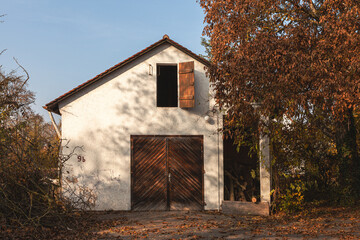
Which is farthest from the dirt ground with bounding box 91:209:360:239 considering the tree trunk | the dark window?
the dark window

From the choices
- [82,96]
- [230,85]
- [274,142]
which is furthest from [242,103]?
[82,96]

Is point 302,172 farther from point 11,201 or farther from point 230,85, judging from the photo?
point 11,201

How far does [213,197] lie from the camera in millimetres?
12828

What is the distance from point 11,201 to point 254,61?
22.6 feet

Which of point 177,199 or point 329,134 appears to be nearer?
point 177,199

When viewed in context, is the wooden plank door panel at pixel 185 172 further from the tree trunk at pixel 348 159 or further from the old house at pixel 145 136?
the tree trunk at pixel 348 159

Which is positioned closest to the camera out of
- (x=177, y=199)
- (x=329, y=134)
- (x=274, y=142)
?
(x=274, y=142)

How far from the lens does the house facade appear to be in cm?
1267

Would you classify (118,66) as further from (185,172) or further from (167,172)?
(185,172)

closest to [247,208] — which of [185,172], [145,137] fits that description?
[185,172]

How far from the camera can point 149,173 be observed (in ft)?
42.0

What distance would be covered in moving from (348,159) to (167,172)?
21.8ft

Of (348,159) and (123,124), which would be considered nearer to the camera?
(123,124)

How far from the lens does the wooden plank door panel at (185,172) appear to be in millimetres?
12742
